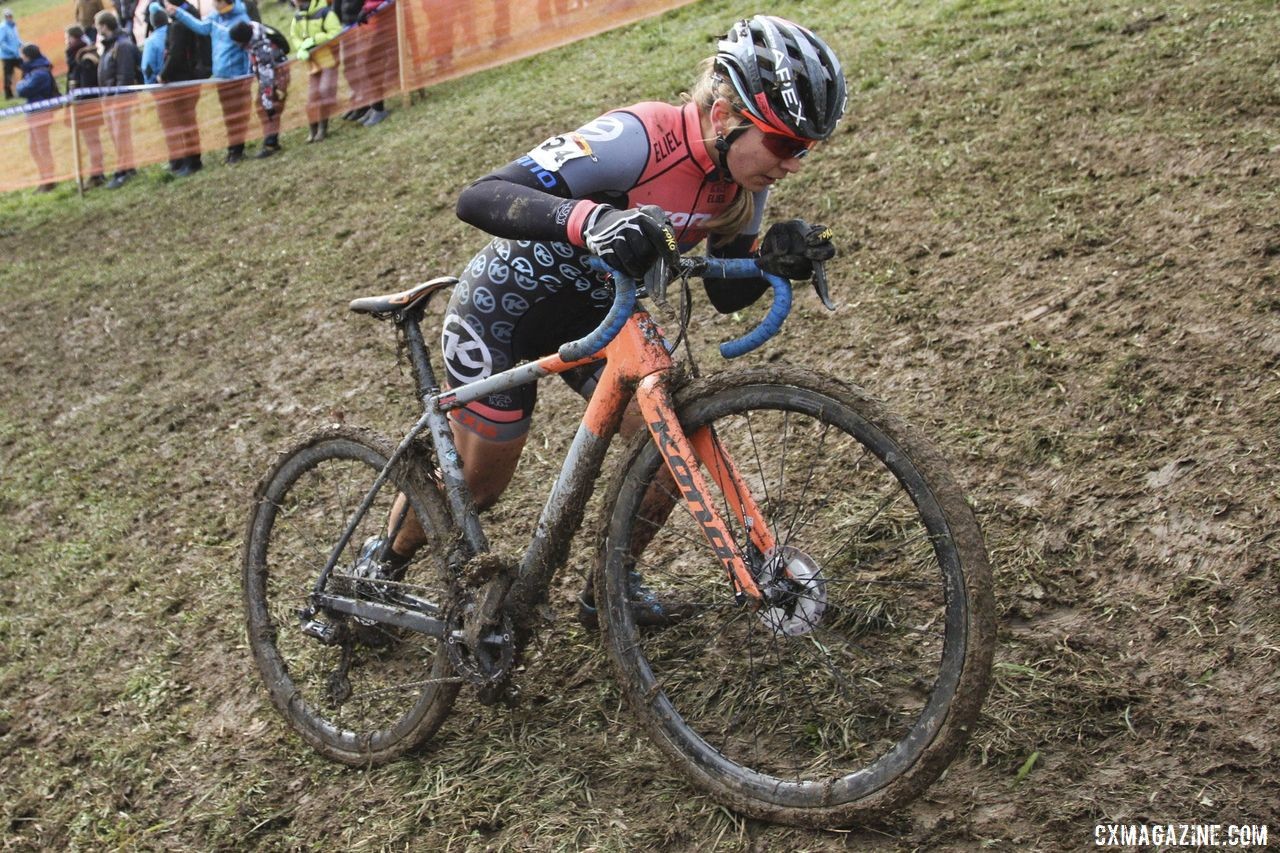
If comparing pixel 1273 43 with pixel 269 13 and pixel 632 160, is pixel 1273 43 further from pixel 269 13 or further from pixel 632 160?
pixel 269 13

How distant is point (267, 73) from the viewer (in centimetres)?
1348

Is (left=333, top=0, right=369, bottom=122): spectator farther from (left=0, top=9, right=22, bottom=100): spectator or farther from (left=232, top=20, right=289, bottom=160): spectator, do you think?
(left=0, top=9, right=22, bottom=100): spectator

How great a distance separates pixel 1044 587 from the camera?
3.71 metres

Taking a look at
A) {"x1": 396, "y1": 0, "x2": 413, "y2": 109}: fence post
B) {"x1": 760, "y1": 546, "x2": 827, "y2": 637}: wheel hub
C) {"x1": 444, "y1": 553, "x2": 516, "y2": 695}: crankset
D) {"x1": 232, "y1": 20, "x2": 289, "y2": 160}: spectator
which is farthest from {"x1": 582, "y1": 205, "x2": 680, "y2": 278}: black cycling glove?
{"x1": 232, "y1": 20, "x2": 289, "y2": 160}: spectator

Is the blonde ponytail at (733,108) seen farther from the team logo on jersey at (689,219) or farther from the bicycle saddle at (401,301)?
the bicycle saddle at (401,301)

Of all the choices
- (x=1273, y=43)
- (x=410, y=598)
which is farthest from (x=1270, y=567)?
(x=1273, y=43)

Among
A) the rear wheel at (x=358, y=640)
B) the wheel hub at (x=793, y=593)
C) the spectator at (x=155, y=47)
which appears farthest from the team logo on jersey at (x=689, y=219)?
the spectator at (x=155, y=47)

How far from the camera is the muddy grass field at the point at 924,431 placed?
126 inches

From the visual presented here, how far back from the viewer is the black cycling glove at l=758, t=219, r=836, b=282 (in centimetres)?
309

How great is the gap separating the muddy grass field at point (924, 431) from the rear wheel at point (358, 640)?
0.51ft

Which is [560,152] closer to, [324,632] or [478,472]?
Answer: [478,472]

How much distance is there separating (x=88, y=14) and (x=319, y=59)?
4.83 m

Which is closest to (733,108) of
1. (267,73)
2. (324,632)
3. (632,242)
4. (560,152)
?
(560,152)

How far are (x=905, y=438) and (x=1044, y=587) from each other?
1312 millimetres
